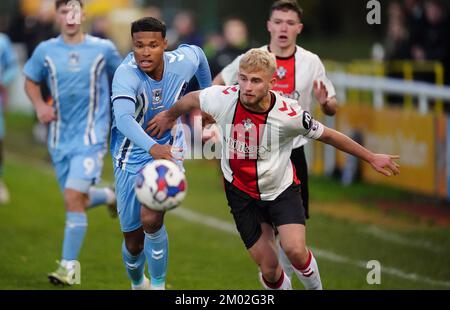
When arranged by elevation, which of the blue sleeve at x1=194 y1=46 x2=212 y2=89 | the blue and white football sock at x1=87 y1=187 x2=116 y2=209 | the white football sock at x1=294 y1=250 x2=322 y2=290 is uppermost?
the blue sleeve at x1=194 y1=46 x2=212 y2=89

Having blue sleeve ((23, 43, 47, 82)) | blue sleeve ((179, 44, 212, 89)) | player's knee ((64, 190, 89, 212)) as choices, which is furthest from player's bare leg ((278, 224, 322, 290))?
blue sleeve ((23, 43, 47, 82))

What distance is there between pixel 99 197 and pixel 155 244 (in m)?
2.96

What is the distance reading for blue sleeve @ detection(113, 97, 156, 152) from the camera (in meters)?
7.72

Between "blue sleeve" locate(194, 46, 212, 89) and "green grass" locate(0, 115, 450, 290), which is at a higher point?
"blue sleeve" locate(194, 46, 212, 89)

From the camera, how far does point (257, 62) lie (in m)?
7.62

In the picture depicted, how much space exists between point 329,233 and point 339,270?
2.25 meters

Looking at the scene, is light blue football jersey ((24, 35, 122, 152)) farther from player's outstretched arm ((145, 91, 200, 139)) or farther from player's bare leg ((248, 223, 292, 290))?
player's bare leg ((248, 223, 292, 290))

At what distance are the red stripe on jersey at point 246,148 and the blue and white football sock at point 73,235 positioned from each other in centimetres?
222

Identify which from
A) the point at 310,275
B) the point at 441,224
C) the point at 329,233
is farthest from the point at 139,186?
the point at 441,224

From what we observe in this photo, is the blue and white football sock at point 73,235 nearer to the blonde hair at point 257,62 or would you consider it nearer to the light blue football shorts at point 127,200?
the light blue football shorts at point 127,200

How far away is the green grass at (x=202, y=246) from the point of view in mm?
9953

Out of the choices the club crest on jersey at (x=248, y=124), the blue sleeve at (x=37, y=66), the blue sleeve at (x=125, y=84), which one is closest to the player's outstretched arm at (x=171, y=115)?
the blue sleeve at (x=125, y=84)

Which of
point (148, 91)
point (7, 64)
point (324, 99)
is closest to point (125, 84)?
point (148, 91)
